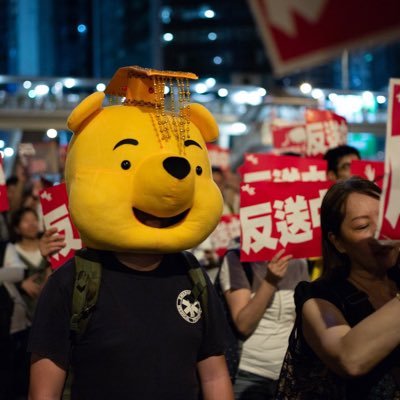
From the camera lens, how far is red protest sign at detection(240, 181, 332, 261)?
517 cm

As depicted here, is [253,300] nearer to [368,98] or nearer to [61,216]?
[61,216]

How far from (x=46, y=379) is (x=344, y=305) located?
1110 mm

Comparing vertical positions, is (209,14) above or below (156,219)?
above

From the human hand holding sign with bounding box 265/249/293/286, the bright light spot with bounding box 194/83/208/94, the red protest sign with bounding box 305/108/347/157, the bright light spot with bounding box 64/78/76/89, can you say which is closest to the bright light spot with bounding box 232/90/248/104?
the bright light spot with bounding box 194/83/208/94

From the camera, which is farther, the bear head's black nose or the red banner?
the bear head's black nose

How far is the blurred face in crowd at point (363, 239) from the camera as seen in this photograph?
11.0 ft

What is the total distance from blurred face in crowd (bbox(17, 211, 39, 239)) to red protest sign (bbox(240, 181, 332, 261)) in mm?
3027

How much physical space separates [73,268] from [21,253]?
4.29 metres

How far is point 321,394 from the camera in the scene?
3.34 metres

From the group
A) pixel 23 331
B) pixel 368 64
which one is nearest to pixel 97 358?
pixel 23 331

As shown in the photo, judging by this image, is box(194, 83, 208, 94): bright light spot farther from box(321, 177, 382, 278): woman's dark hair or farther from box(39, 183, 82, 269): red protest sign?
box(321, 177, 382, 278): woman's dark hair

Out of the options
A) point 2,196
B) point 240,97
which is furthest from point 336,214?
point 240,97

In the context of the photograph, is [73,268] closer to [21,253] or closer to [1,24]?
[21,253]

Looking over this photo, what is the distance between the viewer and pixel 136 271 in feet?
11.7
